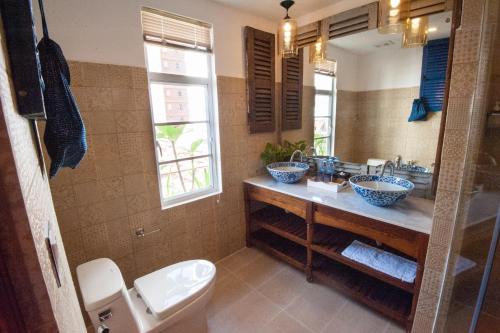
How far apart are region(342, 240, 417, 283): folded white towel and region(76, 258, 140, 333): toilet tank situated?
4.57ft

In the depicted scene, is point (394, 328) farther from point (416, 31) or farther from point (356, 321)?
point (416, 31)

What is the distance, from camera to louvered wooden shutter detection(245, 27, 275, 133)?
2.14 meters

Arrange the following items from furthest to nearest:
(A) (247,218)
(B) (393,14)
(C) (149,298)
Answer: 1. (A) (247,218)
2. (B) (393,14)
3. (C) (149,298)

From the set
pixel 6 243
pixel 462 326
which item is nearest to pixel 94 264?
pixel 6 243

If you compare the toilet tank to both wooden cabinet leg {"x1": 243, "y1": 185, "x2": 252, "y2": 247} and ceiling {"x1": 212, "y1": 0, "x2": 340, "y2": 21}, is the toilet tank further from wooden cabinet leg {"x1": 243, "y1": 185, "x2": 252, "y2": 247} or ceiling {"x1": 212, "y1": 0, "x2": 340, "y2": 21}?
ceiling {"x1": 212, "y1": 0, "x2": 340, "y2": 21}

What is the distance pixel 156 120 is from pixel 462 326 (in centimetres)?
215

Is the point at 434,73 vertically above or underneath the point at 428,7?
underneath

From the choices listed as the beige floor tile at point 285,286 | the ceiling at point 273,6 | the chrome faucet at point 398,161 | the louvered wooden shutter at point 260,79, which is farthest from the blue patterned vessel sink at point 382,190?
the ceiling at point 273,6

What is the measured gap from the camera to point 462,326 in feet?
3.81

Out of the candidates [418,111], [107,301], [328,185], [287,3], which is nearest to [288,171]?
[328,185]

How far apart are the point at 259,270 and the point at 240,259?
24 cm

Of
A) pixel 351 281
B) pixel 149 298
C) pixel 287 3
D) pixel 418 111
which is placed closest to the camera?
pixel 149 298

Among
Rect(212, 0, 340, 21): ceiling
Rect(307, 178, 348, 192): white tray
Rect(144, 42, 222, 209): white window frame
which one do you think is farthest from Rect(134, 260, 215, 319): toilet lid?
Rect(212, 0, 340, 21): ceiling

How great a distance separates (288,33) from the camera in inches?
78.2
